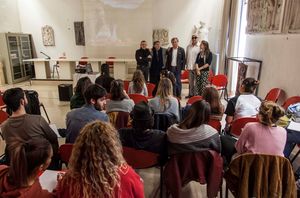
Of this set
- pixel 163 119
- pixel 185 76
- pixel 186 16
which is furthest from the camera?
pixel 186 16

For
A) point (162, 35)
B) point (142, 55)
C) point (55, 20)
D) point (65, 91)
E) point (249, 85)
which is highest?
point (55, 20)

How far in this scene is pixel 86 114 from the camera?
210 centimetres

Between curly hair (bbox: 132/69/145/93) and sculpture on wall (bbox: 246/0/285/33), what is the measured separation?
2.48 meters

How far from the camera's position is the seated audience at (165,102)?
8.60 feet

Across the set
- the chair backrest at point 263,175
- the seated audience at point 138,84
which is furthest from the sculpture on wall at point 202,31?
the chair backrest at point 263,175

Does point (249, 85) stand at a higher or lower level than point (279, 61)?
lower

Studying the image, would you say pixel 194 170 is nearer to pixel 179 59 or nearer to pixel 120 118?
pixel 120 118

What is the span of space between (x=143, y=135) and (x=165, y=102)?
870 millimetres

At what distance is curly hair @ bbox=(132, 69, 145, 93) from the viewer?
3475mm

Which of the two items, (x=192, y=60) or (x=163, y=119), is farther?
(x=192, y=60)

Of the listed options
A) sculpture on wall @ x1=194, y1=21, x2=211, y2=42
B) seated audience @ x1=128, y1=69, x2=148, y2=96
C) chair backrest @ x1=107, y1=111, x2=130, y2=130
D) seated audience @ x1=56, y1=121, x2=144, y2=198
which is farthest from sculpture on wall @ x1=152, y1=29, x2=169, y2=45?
seated audience @ x1=56, y1=121, x2=144, y2=198

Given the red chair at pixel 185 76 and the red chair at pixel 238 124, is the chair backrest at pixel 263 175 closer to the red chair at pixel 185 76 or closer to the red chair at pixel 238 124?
the red chair at pixel 238 124

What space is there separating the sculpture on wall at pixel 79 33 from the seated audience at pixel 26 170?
26.8ft

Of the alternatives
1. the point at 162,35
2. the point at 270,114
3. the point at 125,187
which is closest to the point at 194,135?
the point at 270,114
